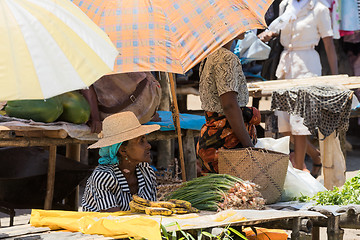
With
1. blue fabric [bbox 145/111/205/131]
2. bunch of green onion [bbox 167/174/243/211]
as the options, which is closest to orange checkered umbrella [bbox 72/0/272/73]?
bunch of green onion [bbox 167/174/243/211]

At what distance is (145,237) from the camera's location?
2945mm

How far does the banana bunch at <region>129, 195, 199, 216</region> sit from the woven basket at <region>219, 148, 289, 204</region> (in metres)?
0.62

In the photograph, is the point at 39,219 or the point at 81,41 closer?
the point at 81,41

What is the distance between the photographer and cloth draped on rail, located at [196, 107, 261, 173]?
4.37 metres

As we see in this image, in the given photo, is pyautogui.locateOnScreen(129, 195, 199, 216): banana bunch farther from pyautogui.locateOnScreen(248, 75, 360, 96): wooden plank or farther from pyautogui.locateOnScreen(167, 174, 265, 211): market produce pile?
pyautogui.locateOnScreen(248, 75, 360, 96): wooden plank

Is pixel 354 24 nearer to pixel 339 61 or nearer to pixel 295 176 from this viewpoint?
pixel 339 61

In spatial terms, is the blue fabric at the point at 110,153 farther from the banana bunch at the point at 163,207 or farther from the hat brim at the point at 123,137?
the banana bunch at the point at 163,207

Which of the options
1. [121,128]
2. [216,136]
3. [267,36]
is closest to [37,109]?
[121,128]

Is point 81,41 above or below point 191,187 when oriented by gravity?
above

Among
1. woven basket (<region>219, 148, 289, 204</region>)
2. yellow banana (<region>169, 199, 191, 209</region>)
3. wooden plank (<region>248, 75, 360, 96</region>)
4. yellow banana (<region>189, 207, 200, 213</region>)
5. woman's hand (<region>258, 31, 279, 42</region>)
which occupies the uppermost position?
woman's hand (<region>258, 31, 279, 42</region>)

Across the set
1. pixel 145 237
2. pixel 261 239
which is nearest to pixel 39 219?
pixel 145 237

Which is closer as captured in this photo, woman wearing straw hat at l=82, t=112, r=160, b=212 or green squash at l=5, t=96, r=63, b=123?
woman wearing straw hat at l=82, t=112, r=160, b=212

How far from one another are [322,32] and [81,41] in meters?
5.12

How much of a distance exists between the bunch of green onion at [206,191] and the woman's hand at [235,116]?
50 cm
